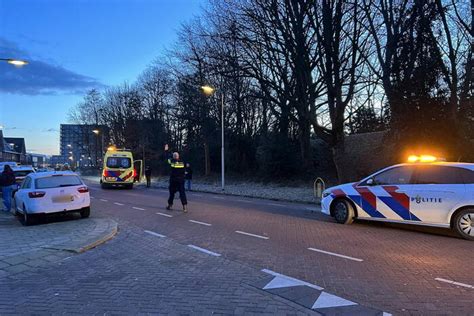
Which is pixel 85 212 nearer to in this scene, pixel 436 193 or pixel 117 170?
pixel 436 193

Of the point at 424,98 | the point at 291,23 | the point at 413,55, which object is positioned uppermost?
the point at 291,23

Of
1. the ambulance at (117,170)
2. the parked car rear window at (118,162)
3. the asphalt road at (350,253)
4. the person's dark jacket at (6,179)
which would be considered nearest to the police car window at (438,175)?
the asphalt road at (350,253)

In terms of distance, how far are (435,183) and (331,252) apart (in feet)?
12.2

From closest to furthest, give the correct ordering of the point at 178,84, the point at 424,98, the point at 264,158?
the point at 424,98 < the point at 264,158 < the point at 178,84

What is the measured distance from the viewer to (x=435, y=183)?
10.1 meters

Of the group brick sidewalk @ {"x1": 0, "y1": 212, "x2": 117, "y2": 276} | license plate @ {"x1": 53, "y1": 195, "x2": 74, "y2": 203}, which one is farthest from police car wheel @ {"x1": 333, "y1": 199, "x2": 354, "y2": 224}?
license plate @ {"x1": 53, "y1": 195, "x2": 74, "y2": 203}

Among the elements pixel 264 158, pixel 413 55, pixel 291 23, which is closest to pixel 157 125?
pixel 264 158

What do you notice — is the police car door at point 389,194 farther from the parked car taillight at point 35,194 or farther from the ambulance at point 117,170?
the ambulance at point 117,170

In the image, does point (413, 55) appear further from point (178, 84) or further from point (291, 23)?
point (178, 84)

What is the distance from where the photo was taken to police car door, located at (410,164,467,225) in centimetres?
966

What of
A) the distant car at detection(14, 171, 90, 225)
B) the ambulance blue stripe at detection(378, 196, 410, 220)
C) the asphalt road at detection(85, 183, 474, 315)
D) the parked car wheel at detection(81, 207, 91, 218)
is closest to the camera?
the asphalt road at detection(85, 183, 474, 315)

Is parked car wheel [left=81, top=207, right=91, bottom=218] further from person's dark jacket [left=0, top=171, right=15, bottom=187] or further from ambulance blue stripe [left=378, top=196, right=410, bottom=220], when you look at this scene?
ambulance blue stripe [left=378, top=196, right=410, bottom=220]

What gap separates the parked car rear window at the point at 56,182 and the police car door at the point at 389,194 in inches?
318

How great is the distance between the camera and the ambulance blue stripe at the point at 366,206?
11047mm
